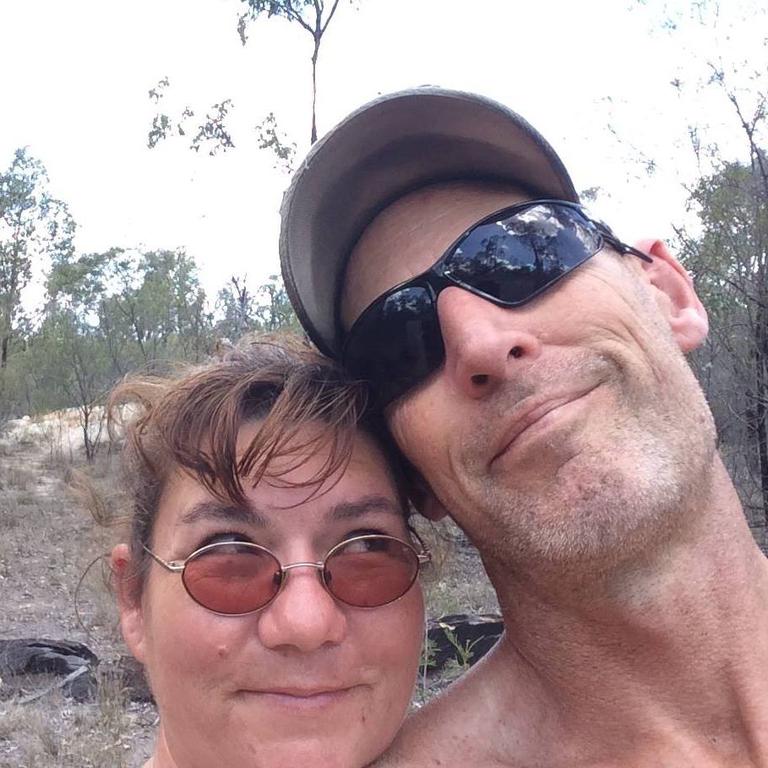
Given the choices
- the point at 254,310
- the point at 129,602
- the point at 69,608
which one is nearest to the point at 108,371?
the point at 254,310

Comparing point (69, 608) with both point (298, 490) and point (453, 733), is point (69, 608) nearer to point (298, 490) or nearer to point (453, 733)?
point (453, 733)

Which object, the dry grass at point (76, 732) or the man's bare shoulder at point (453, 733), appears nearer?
the man's bare shoulder at point (453, 733)

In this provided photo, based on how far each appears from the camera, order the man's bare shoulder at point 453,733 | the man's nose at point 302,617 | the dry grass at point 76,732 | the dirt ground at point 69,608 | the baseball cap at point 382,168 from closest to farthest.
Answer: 1. the man's nose at point 302,617
2. the man's bare shoulder at point 453,733
3. the baseball cap at point 382,168
4. the dirt ground at point 69,608
5. the dry grass at point 76,732

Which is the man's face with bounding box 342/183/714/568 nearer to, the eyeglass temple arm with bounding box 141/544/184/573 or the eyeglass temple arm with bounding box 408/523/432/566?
the eyeglass temple arm with bounding box 408/523/432/566

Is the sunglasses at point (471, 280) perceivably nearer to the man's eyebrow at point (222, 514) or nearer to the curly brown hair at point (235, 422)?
the curly brown hair at point (235, 422)

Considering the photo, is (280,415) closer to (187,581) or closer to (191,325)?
(187,581)

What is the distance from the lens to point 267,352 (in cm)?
194

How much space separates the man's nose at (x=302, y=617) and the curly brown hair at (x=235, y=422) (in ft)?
0.54

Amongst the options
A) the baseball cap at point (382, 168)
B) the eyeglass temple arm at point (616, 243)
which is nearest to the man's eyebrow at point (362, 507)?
the baseball cap at point (382, 168)

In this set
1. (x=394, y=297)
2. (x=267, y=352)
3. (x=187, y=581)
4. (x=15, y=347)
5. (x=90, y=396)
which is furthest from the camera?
(x=15, y=347)

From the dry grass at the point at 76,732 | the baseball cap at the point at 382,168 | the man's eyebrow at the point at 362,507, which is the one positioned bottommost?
the dry grass at the point at 76,732

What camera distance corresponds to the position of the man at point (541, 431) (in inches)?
65.3

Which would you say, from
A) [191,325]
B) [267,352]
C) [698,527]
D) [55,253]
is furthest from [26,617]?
[55,253]

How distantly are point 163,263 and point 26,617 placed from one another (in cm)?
1514
